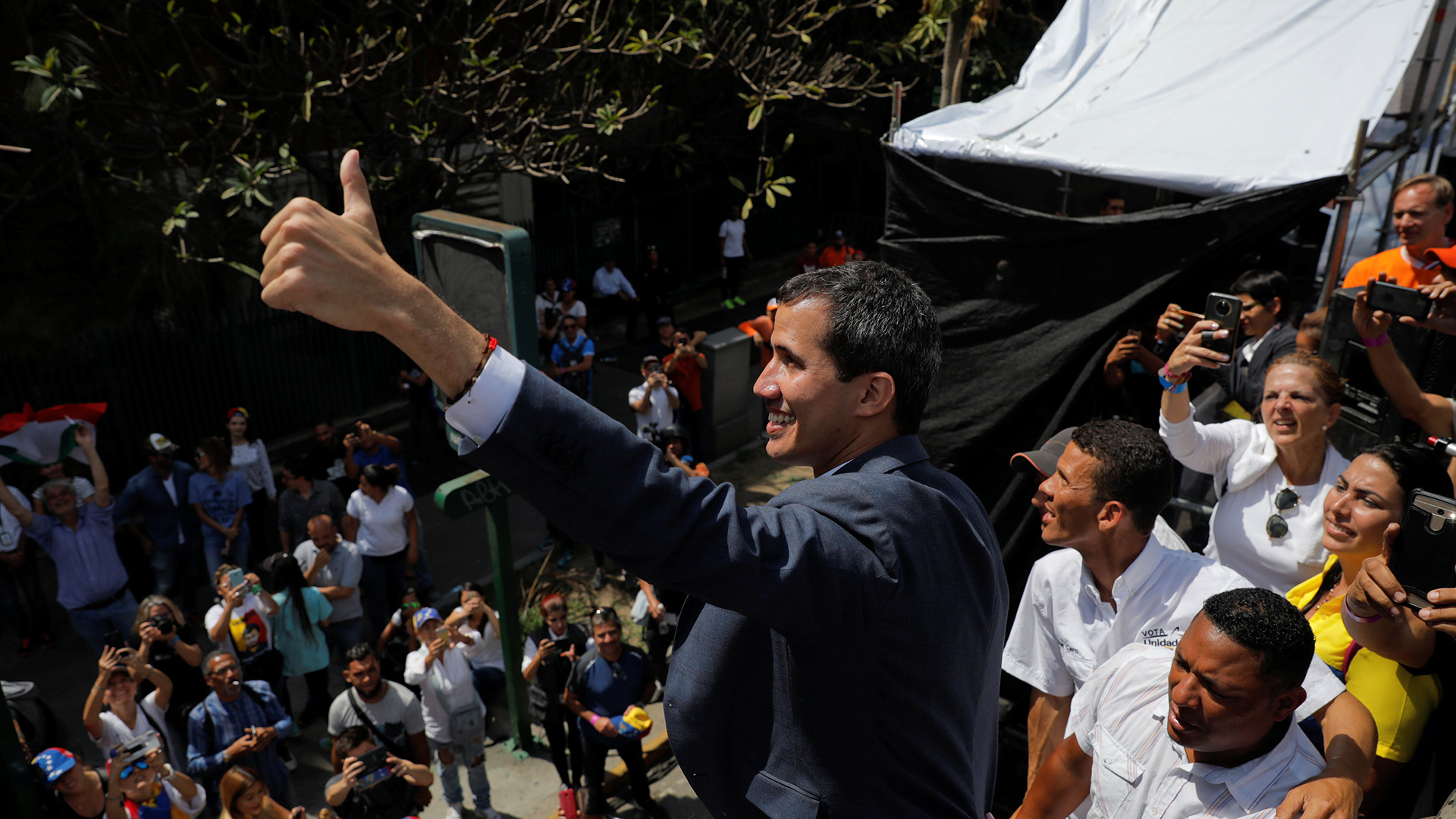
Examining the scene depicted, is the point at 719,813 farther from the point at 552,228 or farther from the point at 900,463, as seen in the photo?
the point at 552,228

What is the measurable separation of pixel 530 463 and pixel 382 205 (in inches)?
396

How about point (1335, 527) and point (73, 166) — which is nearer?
point (1335, 527)

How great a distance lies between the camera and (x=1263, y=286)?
18.2 ft

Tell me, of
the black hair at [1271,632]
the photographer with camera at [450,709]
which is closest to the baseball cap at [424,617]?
the photographer with camera at [450,709]

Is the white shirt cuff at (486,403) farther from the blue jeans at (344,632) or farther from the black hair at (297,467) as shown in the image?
the black hair at (297,467)

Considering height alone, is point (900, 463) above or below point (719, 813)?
above

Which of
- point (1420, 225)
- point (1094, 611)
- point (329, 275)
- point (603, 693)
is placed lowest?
point (603, 693)

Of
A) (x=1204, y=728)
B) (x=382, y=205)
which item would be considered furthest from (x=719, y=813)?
(x=382, y=205)

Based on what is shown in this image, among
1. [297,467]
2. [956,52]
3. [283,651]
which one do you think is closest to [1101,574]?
[283,651]

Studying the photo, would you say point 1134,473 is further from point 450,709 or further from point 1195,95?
point 450,709

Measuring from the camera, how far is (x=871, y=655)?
5.00ft

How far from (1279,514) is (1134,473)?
3.73 feet

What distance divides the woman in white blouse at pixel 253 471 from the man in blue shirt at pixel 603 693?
3405mm

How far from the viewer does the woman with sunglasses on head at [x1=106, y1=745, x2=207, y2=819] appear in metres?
A: 4.52
